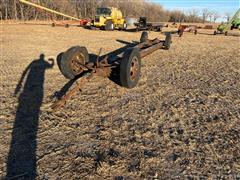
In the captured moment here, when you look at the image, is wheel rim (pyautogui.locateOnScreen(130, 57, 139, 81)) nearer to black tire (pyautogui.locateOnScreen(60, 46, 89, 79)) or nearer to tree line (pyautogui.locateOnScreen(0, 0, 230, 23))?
black tire (pyautogui.locateOnScreen(60, 46, 89, 79))

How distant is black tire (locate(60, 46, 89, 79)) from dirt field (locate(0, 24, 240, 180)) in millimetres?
396

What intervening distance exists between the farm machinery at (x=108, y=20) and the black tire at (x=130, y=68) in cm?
1828

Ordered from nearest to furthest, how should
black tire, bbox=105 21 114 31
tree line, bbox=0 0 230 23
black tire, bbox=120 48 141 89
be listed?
black tire, bbox=120 48 141 89 → black tire, bbox=105 21 114 31 → tree line, bbox=0 0 230 23

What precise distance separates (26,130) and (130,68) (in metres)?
2.75

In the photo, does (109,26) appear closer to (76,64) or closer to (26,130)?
(76,64)

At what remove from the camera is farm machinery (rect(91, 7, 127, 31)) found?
24406 mm

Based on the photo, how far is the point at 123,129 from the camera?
4.46m

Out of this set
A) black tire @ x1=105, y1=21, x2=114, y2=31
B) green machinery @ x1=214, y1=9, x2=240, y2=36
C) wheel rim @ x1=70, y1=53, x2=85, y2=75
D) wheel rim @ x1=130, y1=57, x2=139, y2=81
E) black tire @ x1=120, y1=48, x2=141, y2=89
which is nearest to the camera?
black tire @ x1=120, y1=48, x2=141, y2=89

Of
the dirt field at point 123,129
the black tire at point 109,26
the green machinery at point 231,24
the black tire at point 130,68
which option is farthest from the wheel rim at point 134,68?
the green machinery at point 231,24

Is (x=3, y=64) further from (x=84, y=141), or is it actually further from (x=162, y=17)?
(x=162, y=17)

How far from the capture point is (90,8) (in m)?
47.4

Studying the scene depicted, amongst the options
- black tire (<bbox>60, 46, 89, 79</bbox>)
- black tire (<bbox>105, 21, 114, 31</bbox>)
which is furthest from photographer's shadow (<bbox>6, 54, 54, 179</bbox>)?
black tire (<bbox>105, 21, 114, 31</bbox>)

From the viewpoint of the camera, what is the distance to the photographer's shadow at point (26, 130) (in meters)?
3.48

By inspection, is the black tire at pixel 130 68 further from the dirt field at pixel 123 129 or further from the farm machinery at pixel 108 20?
the farm machinery at pixel 108 20
